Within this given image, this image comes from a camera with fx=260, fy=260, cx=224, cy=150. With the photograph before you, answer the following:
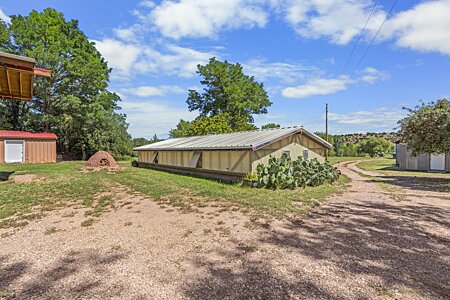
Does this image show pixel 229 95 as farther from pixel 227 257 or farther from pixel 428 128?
pixel 227 257

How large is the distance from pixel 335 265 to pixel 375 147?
50.8m

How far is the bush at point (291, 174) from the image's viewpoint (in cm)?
1116

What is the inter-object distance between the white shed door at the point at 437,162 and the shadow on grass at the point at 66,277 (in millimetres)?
23572

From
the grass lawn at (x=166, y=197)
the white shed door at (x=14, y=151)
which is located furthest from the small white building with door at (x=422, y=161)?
the white shed door at (x=14, y=151)

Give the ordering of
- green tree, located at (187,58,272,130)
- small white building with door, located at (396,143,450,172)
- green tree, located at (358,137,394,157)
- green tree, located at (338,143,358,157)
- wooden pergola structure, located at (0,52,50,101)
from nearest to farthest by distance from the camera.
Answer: wooden pergola structure, located at (0,52,50,101)
small white building with door, located at (396,143,450,172)
green tree, located at (187,58,272,130)
green tree, located at (358,137,394,157)
green tree, located at (338,143,358,157)

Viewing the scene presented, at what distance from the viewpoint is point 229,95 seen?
37.3 meters

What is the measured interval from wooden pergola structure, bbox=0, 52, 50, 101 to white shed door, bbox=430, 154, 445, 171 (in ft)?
82.0

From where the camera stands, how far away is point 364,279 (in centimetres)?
358

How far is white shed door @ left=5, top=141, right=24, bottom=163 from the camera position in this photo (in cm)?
2178

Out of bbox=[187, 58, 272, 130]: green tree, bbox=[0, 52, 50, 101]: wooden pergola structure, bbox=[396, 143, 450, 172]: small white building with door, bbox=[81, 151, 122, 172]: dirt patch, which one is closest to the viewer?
Answer: bbox=[0, 52, 50, 101]: wooden pergola structure

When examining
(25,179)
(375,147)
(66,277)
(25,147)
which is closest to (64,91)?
(25,147)

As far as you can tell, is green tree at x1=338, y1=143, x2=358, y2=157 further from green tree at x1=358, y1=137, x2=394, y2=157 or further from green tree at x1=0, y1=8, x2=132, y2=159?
green tree at x1=0, y1=8, x2=132, y2=159

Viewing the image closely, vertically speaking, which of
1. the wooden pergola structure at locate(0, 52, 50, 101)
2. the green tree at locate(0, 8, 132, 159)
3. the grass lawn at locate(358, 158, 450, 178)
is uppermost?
the green tree at locate(0, 8, 132, 159)

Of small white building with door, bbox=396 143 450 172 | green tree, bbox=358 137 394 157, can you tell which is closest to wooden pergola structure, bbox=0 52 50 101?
small white building with door, bbox=396 143 450 172
